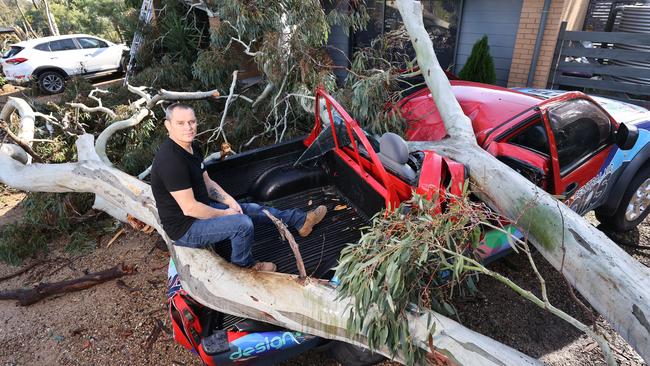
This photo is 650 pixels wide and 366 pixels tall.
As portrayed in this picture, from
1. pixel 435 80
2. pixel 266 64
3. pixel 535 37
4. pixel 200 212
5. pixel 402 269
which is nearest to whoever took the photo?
pixel 402 269

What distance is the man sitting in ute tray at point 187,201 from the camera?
249 cm

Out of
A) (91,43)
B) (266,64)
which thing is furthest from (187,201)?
(91,43)

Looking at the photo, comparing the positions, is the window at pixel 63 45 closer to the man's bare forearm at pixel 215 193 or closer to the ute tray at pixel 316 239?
the ute tray at pixel 316 239

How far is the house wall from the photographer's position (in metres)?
6.98

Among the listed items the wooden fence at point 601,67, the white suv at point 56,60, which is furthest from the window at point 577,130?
the white suv at point 56,60

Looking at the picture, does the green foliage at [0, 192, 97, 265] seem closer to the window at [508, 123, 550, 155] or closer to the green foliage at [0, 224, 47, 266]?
the green foliage at [0, 224, 47, 266]

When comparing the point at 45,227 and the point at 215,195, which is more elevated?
the point at 215,195

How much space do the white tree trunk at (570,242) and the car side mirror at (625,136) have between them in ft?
4.62

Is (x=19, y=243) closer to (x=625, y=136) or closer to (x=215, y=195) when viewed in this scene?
(x=215, y=195)

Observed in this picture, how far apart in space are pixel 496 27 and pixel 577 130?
17.0ft

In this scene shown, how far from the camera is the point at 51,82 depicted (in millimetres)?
12711

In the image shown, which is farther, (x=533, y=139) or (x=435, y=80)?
(x=435, y=80)

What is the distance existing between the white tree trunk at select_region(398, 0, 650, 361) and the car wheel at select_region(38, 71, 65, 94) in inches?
543

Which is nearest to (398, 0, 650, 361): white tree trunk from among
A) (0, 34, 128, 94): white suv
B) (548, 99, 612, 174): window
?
(548, 99, 612, 174): window
